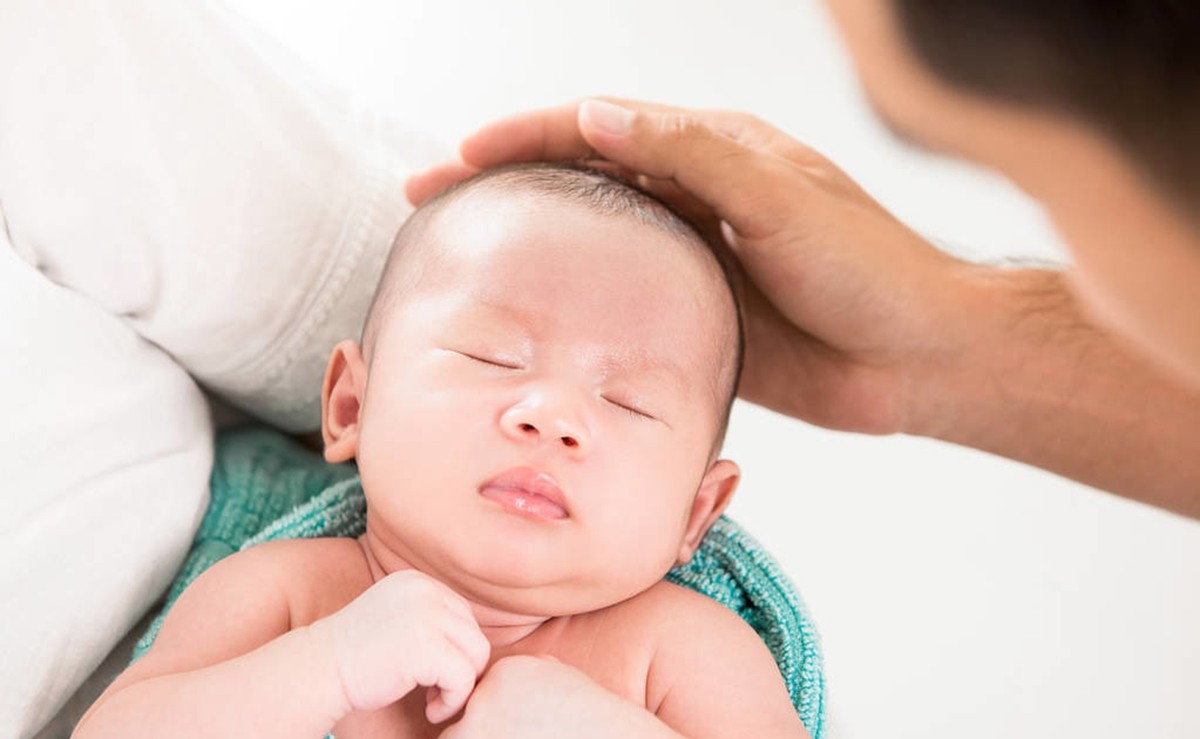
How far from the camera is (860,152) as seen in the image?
7.19 feet

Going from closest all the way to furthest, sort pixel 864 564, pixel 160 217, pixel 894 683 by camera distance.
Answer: pixel 160 217 → pixel 894 683 → pixel 864 564

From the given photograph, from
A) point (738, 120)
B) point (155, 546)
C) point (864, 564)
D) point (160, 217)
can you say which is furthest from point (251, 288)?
point (864, 564)

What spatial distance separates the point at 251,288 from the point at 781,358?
2.14ft

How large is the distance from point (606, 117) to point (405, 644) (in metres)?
0.61

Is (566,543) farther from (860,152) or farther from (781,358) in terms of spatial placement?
(860,152)

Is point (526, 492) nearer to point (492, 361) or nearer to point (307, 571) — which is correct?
point (492, 361)

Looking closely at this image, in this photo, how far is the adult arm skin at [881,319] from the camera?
1243 millimetres

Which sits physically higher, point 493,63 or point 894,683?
point 493,63

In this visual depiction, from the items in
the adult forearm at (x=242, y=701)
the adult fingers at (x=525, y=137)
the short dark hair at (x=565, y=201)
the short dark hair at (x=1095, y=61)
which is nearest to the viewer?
the short dark hair at (x=1095, y=61)

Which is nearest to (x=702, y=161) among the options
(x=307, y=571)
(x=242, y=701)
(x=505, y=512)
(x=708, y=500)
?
(x=708, y=500)

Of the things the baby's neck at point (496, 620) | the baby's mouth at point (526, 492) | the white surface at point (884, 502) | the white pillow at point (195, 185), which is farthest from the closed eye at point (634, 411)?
the white surface at point (884, 502)

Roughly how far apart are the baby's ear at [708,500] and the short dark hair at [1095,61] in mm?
790

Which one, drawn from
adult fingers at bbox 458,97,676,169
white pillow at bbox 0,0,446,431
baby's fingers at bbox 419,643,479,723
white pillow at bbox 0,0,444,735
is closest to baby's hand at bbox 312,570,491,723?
baby's fingers at bbox 419,643,479,723

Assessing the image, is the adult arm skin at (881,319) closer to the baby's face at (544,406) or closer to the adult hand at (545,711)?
the baby's face at (544,406)
